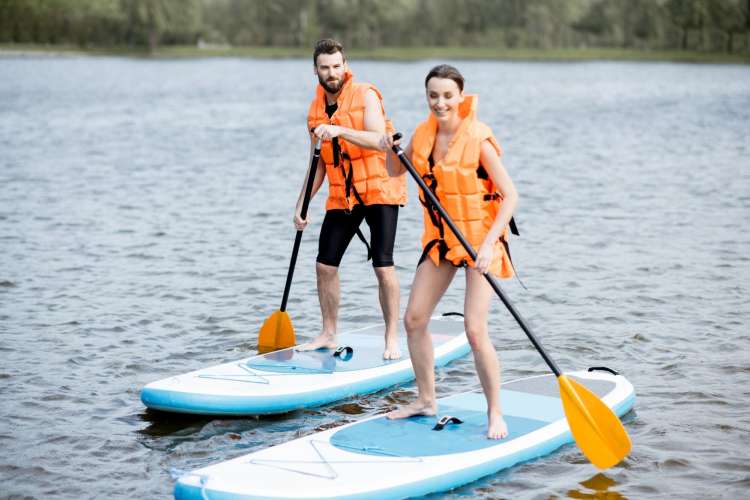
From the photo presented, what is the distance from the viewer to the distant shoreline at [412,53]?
87.8 m

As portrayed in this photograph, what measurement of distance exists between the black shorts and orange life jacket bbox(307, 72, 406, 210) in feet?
0.22

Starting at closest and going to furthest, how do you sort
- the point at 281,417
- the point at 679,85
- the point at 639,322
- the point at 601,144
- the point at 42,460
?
the point at 42,460 → the point at 281,417 → the point at 639,322 → the point at 601,144 → the point at 679,85

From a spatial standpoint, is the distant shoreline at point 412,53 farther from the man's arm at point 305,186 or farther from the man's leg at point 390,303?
the man's arm at point 305,186

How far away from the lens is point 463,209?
5.97 m

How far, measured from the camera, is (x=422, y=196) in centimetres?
618

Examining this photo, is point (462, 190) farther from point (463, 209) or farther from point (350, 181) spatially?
point (350, 181)

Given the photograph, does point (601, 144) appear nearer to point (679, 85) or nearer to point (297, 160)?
point (297, 160)

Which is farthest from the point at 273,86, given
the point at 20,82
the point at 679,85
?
the point at 679,85

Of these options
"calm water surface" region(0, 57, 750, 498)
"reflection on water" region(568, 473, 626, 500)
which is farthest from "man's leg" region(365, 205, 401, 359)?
"reflection on water" region(568, 473, 626, 500)

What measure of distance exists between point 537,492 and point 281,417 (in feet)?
6.31

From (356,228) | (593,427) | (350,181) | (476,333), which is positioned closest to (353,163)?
(350,181)

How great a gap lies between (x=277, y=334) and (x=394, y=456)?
2.90 meters

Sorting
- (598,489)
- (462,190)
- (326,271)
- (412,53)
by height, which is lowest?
(598,489)

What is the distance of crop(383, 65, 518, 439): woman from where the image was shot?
229 inches
